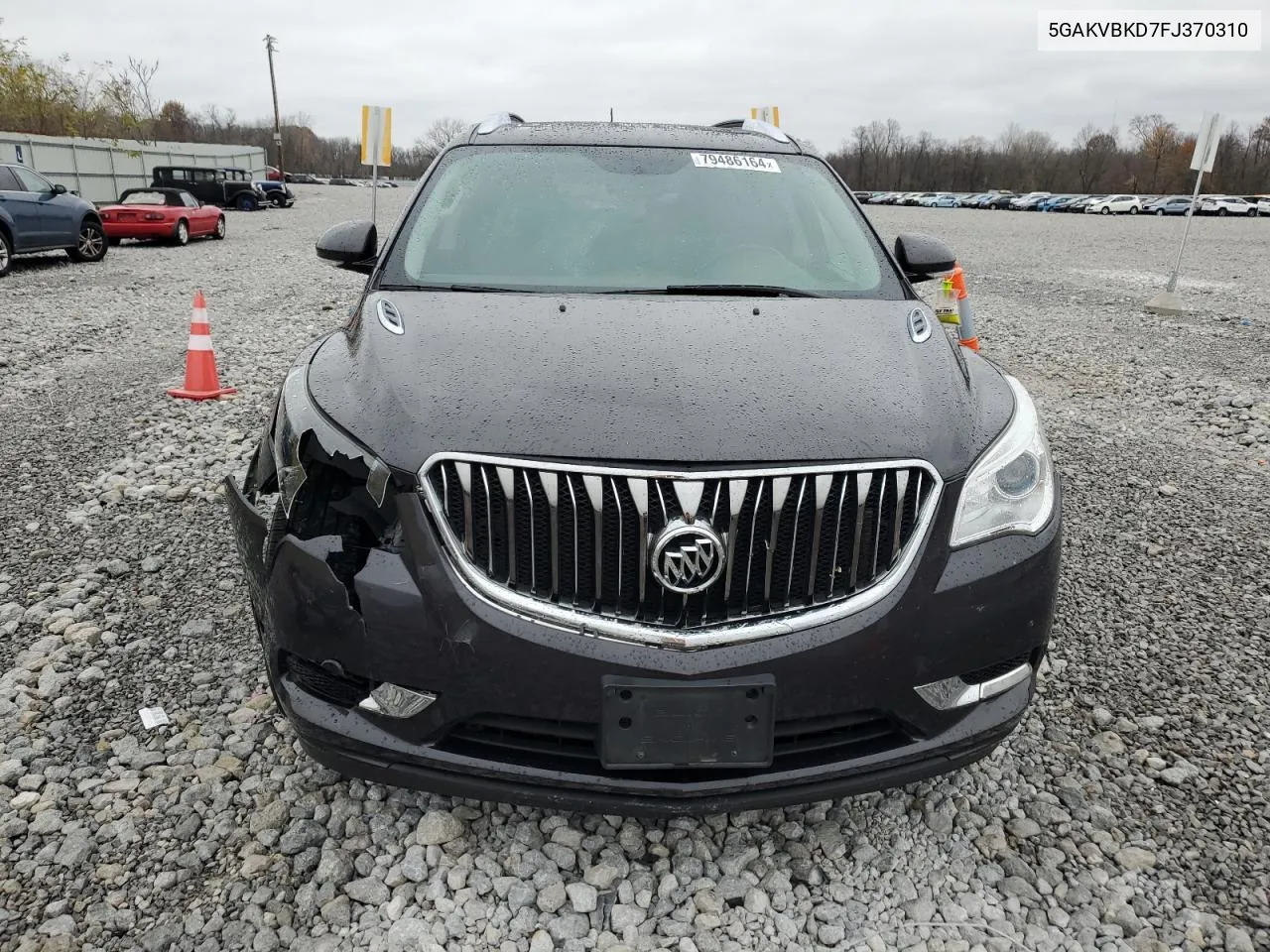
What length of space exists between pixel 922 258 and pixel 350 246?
216 cm

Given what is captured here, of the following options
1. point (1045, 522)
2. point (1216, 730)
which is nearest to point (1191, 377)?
point (1216, 730)

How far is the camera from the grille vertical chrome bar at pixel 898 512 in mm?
1989

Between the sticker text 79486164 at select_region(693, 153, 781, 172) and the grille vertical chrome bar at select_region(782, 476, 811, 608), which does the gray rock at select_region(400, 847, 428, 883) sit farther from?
the sticker text 79486164 at select_region(693, 153, 781, 172)

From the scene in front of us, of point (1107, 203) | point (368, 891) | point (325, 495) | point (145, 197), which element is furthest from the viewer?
point (1107, 203)

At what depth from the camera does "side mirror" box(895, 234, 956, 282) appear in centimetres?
354

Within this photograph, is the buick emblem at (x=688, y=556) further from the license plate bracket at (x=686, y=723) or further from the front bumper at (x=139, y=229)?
the front bumper at (x=139, y=229)

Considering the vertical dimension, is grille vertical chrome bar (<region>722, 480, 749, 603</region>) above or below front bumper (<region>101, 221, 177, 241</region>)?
above

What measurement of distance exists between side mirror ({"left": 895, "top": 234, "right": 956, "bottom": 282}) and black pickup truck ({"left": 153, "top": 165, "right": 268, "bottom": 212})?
30.9m

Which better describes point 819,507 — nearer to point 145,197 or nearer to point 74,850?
point 74,850

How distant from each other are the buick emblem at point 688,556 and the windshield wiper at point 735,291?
1224 millimetres

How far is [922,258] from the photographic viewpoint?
11.6ft

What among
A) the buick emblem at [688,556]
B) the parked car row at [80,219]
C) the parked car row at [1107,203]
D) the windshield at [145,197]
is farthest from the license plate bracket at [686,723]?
the parked car row at [1107,203]

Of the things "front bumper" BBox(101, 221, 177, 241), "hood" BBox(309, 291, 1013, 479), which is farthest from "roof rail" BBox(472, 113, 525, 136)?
"front bumper" BBox(101, 221, 177, 241)

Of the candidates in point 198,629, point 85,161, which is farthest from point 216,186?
point 198,629
